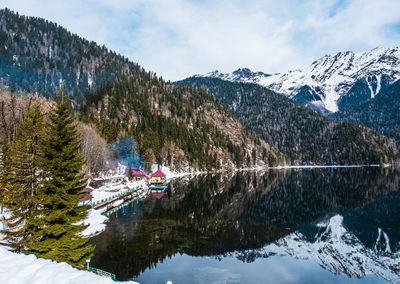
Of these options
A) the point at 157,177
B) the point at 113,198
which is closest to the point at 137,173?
the point at 157,177

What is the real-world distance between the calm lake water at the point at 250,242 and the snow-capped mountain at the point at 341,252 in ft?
0.39

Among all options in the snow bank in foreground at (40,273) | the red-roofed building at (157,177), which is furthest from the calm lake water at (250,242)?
the red-roofed building at (157,177)

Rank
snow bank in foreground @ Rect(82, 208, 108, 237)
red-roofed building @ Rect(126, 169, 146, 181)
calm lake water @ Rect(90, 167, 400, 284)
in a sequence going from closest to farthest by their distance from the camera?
calm lake water @ Rect(90, 167, 400, 284), snow bank in foreground @ Rect(82, 208, 108, 237), red-roofed building @ Rect(126, 169, 146, 181)

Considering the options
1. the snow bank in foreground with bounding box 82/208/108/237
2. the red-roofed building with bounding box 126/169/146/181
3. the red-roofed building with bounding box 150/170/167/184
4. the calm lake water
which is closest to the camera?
the calm lake water

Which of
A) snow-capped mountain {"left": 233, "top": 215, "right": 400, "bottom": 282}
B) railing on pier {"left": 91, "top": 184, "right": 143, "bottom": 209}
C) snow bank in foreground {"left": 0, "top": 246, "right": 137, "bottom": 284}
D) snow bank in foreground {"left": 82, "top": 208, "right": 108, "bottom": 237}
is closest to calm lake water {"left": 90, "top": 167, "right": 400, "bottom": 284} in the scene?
snow-capped mountain {"left": 233, "top": 215, "right": 400, "bottom": 282}

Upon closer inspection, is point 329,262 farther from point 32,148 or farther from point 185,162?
point 185,162

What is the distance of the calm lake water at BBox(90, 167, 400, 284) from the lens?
28.9 metres

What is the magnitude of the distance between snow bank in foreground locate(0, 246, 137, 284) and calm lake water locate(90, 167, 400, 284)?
1436cm

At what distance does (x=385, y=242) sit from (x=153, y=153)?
9820 centimetres

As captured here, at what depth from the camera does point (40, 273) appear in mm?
12523

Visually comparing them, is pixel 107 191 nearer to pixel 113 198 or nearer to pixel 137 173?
pixel 113 198

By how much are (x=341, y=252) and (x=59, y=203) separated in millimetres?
35094

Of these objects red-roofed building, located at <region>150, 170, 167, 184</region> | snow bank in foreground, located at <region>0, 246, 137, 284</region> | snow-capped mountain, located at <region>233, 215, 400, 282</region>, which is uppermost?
red-roofed building, located at <region>150, 170, 167, 184</region>

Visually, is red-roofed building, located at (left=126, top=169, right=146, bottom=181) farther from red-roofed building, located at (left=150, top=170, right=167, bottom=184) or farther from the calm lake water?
the calm lake water
